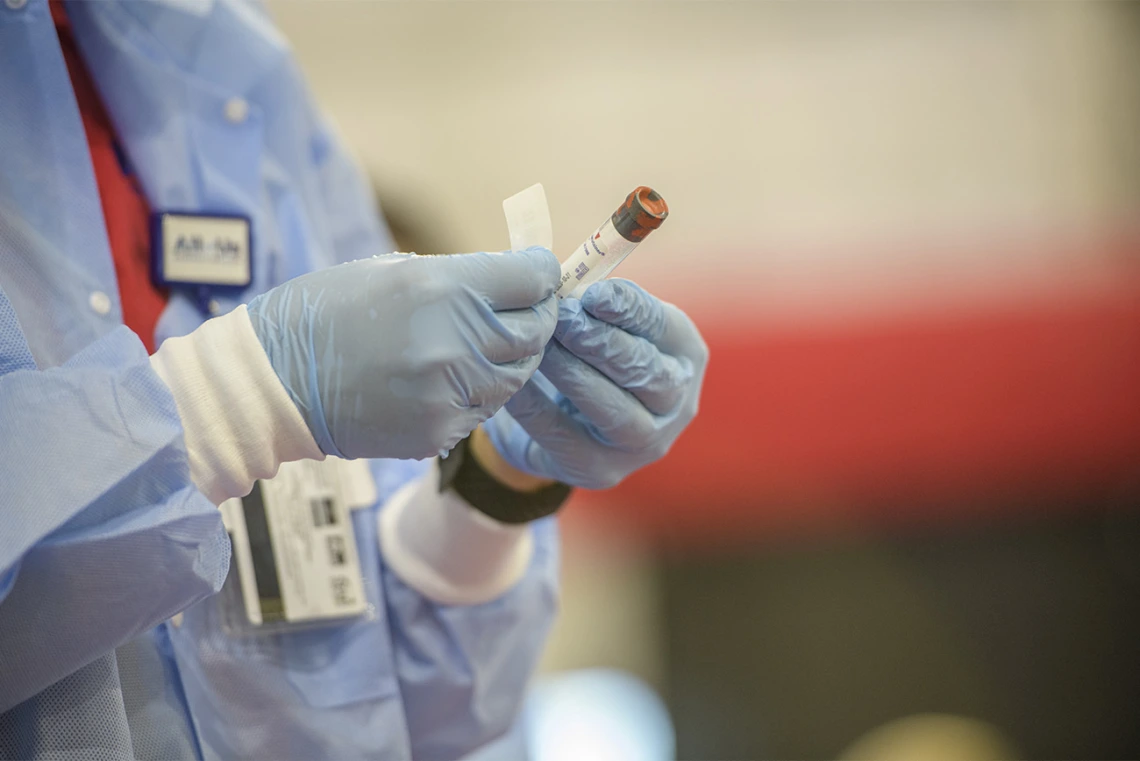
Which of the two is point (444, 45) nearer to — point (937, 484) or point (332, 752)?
point (937, 484)

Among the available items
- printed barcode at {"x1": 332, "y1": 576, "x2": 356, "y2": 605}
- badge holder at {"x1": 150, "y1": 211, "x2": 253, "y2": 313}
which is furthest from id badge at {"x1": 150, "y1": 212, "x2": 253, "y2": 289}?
printed barcode at {"x1": 332, "y1": 576, "x2": 356, "y2": 605}

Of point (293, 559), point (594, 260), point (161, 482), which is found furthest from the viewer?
point (293, 559)

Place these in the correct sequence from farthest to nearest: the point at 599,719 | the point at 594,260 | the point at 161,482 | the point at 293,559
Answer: the point at 599,719, the point at 293,559, the point at 594,260, the point at 161,482

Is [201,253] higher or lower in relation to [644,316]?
higher

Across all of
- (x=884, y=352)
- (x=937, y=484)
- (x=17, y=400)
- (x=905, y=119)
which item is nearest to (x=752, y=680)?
(x=937, y=484)

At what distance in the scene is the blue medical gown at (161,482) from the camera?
539 millimetres

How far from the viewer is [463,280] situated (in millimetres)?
612

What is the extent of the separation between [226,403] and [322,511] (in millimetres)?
288

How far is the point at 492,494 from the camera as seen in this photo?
34.3 inches

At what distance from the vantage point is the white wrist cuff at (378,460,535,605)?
→ 88 cm

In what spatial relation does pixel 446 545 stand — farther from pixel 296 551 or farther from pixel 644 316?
pixel 644 316


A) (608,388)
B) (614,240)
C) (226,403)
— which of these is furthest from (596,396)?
(226,403)

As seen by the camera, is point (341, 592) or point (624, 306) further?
point (341, 592)

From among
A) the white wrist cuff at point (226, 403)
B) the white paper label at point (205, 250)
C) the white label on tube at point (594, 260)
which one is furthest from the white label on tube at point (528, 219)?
the white paper label at point (205, 250)
